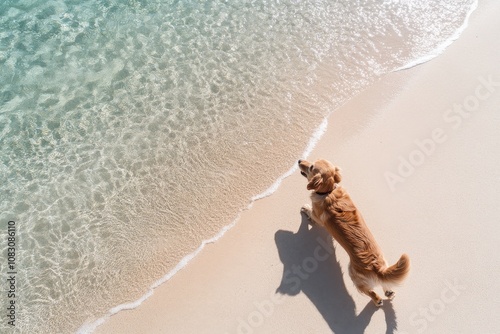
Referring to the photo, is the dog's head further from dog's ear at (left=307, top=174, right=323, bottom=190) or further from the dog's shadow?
the dog's shadow

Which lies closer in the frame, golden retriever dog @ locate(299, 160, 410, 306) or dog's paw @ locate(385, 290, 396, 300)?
golden retriever dog @ locate(299, 160, 410, 306)

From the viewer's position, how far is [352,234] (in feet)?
11.5

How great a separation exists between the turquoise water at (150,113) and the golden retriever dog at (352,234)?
36.7 inches

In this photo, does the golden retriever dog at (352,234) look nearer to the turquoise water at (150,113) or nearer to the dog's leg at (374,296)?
the dog's leg at (374,296)

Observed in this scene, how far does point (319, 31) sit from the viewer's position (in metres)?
5.90

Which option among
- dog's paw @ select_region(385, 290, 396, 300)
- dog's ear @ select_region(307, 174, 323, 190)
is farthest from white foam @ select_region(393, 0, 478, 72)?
dog's paw @ select_region(385, 290, 396, 300)

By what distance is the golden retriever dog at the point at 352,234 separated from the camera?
131 inches

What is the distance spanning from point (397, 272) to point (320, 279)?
81 cm

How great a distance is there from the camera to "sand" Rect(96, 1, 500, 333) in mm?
3611

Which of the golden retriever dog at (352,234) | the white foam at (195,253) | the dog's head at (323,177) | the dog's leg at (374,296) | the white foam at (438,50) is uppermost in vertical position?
the white foam at (438,50)

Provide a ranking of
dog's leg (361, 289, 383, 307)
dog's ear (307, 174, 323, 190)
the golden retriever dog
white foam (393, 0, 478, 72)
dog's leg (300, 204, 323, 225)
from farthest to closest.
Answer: white foam (393, 0, 478, 72) < dog's leg (300, 204, 323, 225) < dog's ear (307, 174, 323, 190) < dog's leg (361, 289, 383, 307) < the golden retriever dog

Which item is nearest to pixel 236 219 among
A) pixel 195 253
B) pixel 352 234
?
pixel 195 253

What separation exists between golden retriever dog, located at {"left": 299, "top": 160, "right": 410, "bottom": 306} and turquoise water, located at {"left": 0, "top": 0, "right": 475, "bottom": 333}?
36.7 inches

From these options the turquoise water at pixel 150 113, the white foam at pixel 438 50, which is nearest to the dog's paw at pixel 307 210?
the turquoise water at pixel 150 113
